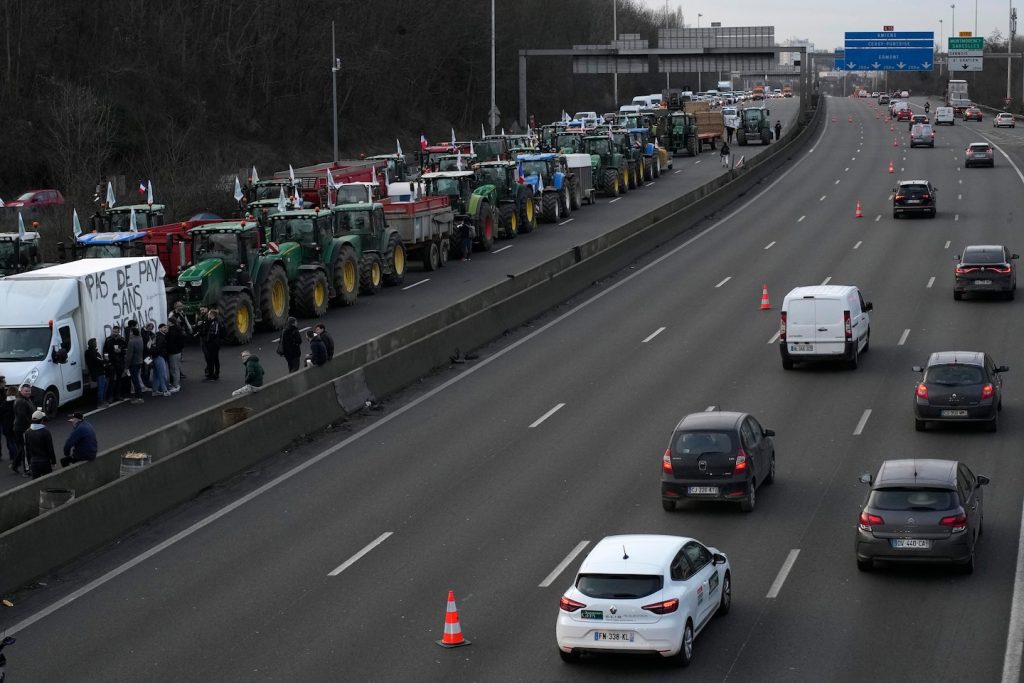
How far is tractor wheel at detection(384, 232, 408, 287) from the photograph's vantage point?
143ft

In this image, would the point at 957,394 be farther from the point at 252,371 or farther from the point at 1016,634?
the point at 252,371

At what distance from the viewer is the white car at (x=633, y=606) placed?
1549 centimetres

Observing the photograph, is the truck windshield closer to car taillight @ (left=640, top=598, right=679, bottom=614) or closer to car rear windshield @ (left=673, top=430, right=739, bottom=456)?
car rear windshield @ (left=673, top=430, right=739, bottom=456)

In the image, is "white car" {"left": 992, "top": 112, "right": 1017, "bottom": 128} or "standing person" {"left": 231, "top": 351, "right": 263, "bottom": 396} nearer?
"standing person" {"left": 231, "top": 351, "right": 263, "bottom": 396}

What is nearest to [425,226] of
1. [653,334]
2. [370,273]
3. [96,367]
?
[370,273]

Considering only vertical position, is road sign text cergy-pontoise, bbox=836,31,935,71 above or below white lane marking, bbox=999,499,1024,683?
above

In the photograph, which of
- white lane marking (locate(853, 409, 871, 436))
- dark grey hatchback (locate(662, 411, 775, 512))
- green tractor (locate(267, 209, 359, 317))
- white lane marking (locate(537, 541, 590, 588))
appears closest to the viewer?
white lane marking (locate(537, 541, 590, 588))

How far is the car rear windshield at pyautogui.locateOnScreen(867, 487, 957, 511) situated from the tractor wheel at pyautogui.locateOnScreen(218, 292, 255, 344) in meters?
19.6

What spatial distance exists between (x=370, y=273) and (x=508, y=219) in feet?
41.7

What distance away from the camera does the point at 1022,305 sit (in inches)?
1529

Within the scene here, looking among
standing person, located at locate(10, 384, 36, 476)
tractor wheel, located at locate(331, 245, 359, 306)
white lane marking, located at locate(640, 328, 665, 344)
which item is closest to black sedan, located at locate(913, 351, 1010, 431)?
white lane marking, located at locate(640, 328, 665, 344)

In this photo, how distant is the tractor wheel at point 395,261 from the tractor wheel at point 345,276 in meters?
2.84

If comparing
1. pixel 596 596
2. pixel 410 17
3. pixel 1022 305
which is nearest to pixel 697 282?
pixel 1022 305

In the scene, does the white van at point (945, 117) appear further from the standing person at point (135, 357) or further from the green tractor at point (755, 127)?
the standing person at point (135, 357)
